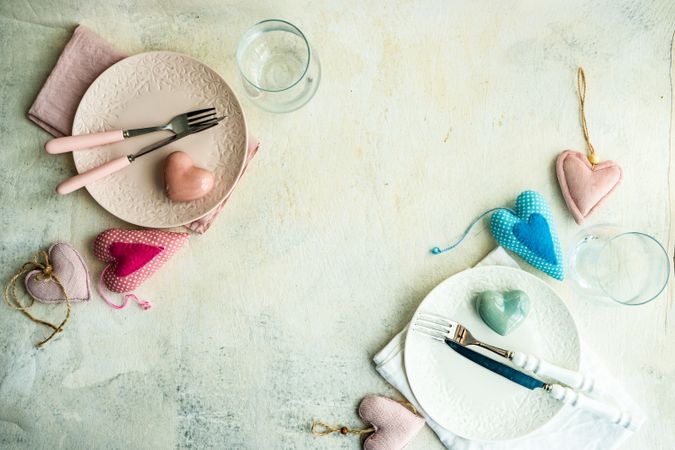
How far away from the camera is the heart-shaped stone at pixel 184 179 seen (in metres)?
0.79

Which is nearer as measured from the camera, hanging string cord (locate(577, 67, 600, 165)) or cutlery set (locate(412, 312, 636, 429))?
cutlery set (locate(412, 312, 636, 429))

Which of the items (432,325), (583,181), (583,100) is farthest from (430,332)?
(583,100)

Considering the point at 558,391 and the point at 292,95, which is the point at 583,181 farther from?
the point at 292,95

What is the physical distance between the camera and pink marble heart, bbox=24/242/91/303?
0.83m

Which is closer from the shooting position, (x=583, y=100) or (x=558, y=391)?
(x=558, y=391)

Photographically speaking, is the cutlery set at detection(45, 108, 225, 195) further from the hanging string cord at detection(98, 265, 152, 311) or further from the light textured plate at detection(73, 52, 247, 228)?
the hanging string cord at detection(98, 265, 152, 311)

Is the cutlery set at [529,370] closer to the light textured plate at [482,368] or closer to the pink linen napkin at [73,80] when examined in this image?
the light textured plate at [482,368]

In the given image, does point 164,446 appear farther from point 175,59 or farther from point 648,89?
point 648,89

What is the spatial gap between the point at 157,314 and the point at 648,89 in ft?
2.79

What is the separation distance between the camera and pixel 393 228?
0.86 metres

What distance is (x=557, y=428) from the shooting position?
831 millimetres

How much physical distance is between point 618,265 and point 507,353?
212 millimetres

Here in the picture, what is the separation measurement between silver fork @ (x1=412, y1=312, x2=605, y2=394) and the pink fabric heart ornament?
383mm

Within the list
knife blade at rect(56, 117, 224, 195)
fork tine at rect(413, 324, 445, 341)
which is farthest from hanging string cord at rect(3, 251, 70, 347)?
fork tine at rect(413, 324, 445, 341)
